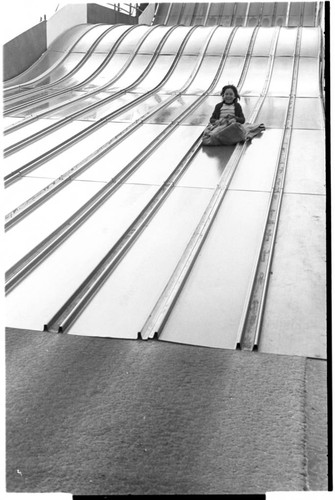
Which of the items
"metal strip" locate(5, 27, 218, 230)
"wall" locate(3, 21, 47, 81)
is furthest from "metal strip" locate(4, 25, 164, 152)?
"wall" locate(3, 21, 47, 81)

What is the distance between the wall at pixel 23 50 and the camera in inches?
412

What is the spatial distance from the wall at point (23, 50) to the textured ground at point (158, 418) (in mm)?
8109

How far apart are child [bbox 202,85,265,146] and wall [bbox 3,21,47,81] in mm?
4400

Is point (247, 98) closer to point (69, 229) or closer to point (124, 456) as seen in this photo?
point (69, 229)

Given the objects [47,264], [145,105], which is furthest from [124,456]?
[145,105]

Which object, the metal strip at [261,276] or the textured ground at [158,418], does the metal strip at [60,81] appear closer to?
the metal strip at [261,276]

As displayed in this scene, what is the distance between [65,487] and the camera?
218 cm

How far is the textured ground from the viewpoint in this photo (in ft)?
7.32

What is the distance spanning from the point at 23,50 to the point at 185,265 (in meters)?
8.02

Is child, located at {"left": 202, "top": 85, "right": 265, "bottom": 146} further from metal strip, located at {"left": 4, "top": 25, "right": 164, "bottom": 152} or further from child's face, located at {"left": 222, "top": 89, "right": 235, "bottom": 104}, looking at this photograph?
metal strip, located at {"left": 4, "top": 25, "right": 164, "bottom": 152}

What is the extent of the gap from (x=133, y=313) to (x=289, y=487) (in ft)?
5.32

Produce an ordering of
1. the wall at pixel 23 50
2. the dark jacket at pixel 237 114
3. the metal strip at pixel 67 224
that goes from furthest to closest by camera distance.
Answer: the wall at pixel 23 50, the dark jacket at pixel 237 114, the metal strip at pixel 67 224

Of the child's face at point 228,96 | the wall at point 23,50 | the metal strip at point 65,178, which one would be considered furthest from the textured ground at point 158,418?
the wall at point 23,50

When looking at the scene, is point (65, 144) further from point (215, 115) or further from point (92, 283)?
point (92, 283)
